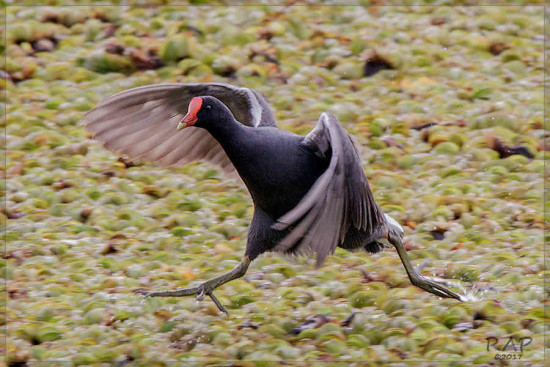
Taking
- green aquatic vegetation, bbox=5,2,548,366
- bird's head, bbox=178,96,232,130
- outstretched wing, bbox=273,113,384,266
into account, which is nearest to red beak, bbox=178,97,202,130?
bird's head, bbox=178,96,232,130

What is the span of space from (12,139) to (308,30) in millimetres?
3301

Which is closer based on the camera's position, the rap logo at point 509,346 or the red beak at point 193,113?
the rap logo at point 509,346

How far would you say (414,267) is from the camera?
6.38 metres

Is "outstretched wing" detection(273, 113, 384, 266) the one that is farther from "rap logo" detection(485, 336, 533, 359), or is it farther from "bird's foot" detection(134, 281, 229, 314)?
"rap logo" detection(485, 336, 533, 359)

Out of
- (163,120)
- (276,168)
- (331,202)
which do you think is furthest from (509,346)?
(163,120)

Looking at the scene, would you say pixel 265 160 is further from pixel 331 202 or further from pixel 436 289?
pixel 436 289

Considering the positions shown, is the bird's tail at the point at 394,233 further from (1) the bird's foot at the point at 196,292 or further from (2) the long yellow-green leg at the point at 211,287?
(1) the bird's foot at the point at 196,292

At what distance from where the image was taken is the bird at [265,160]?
5207 millimetres

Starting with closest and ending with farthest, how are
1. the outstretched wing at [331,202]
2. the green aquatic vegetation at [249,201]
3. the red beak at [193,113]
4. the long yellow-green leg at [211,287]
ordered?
the outstretched wing at [331,202], the red beak at [193,113], the green aquatic vegetation at [249,201], the long yellow-green leg at [211,287]

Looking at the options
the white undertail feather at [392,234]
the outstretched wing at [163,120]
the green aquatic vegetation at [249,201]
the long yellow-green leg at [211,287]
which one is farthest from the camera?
the outstretched wing at [163,120]

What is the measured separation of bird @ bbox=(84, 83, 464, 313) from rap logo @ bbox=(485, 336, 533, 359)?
2.04ft

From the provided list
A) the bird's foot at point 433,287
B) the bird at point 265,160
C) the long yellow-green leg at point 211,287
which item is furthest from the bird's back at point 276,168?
the bird's foot at point 433,287

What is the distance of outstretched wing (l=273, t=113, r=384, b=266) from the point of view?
5.10 metres

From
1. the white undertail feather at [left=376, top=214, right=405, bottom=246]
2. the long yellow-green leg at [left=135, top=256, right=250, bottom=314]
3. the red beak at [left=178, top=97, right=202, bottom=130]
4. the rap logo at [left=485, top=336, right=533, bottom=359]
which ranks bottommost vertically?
the rap logo at [left=485, top=336, right=533, bottom=359]
